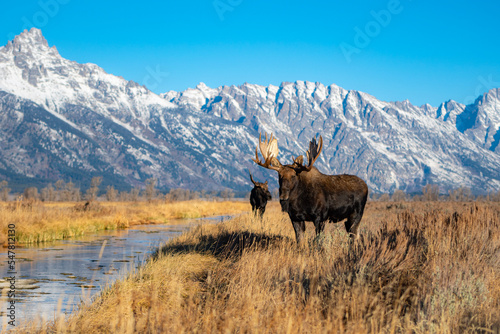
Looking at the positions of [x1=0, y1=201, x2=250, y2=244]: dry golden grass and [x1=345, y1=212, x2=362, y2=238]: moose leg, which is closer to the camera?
[x1=345, y1=212, x2=362, y2=238]: moose leg

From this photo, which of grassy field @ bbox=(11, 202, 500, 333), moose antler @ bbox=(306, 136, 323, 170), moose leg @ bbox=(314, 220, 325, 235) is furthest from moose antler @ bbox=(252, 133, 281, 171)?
grassy field @ bbox=(11, 202, 500, 333)

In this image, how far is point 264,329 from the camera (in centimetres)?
657

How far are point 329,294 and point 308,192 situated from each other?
5.25 metres

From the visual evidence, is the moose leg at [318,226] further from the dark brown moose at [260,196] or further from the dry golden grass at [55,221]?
the dry golden grass at [55,221]

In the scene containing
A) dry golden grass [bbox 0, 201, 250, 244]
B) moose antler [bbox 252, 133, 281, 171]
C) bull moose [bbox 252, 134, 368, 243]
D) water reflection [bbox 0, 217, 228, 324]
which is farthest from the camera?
dry golden grass [bbox 0, 201, 250, 244]

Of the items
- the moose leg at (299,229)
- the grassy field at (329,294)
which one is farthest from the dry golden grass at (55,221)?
the grassy field at (329,294)

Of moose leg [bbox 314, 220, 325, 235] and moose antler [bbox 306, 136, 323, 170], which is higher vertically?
moose antler [bbox 306, 136, 323, 170]

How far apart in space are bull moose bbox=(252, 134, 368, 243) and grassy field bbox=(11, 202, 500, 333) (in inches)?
54.3

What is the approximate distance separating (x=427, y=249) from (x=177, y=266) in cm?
494

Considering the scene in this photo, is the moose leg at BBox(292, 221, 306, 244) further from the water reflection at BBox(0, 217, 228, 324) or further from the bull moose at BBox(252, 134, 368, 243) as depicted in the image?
the water reflection at BBox(0, 217, 228, 324)

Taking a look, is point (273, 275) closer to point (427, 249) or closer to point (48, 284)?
point (427, 249)

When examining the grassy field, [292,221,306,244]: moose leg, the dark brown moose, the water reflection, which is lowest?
the water reflection

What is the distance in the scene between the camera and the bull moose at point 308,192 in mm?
12656

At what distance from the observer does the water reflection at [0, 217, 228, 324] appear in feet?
32.4
